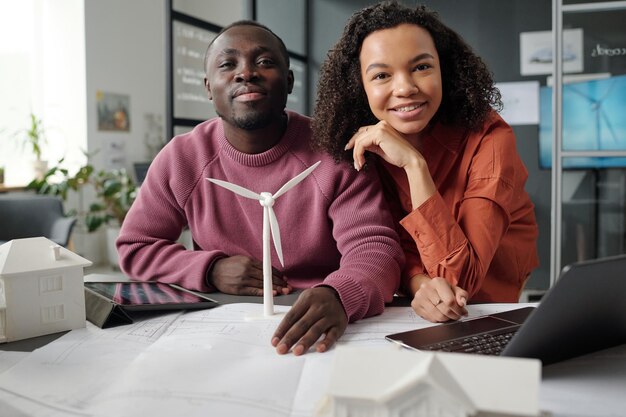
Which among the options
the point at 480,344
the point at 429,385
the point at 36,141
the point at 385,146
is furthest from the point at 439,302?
the point at 36,141

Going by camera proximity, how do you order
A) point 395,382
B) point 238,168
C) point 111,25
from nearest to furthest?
point 395,382
point 238,168
point 111,25

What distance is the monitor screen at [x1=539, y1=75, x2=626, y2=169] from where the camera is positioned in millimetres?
3795

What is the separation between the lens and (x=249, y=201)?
1672 millimetres

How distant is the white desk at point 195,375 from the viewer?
0.79m

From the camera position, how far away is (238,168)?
1.70 metres

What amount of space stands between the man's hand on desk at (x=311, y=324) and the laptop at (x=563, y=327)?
106mm

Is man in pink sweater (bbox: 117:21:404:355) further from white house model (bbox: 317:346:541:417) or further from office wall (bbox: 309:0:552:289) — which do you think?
office wall (bbox: 309:0:552:289)

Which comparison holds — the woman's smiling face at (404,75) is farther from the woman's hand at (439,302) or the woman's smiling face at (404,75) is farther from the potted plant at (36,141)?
the potted plant at (36,141)

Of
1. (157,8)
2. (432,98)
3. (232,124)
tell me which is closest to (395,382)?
(432,98)

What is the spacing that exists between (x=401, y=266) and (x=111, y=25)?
6091mm

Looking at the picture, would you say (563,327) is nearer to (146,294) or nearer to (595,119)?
(146,294)

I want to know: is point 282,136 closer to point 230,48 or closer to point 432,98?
point 230,48

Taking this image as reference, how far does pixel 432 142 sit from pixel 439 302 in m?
0.59

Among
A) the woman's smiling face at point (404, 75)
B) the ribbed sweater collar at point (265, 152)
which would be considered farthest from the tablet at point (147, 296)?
the woman's smiling face at point (404, 75)
